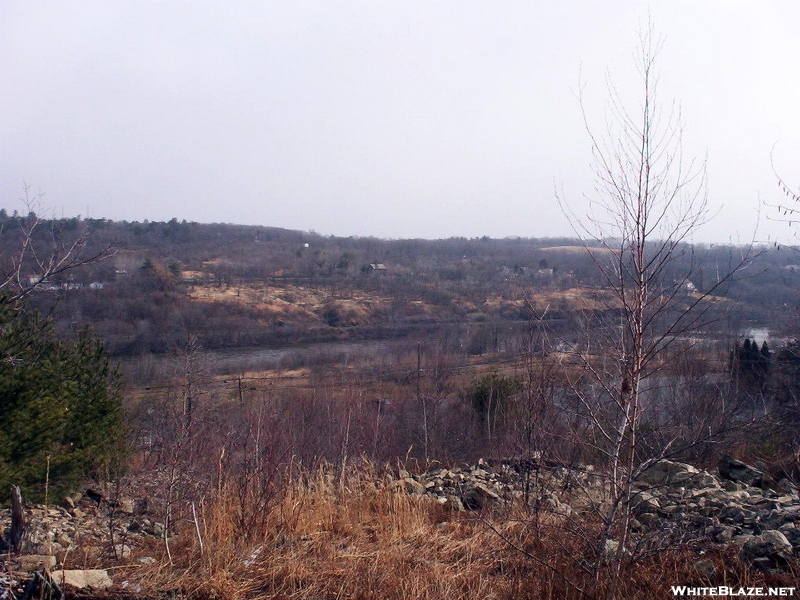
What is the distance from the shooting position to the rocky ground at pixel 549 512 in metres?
3.77

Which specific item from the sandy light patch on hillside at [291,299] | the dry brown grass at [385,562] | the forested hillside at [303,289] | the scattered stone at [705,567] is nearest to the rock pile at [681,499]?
the scattered stone at [705,567]

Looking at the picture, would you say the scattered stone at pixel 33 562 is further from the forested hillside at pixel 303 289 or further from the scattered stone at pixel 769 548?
the scattered stone at pixel 769 548

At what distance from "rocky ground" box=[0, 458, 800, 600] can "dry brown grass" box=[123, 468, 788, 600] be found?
23 centimetres

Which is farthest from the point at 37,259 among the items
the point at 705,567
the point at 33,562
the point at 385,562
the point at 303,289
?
the point at 303,289

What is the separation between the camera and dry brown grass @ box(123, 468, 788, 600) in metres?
3.54

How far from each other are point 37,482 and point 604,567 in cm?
995

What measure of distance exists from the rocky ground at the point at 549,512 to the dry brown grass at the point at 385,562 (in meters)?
0.23

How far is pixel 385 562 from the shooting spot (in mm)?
4000

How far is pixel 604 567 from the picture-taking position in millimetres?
3543

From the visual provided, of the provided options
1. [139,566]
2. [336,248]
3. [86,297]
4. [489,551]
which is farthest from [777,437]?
[336,248]

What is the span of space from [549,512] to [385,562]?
1.71 meters

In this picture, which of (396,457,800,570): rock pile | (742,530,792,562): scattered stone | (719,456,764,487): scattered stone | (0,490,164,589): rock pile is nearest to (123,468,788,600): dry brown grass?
(742,530,792,562): scattered stone

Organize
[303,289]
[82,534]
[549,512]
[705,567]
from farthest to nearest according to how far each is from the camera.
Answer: [303,289], [82,534], [549,512], [705,567]

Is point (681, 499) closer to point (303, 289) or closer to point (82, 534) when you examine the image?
point (82, 534)
